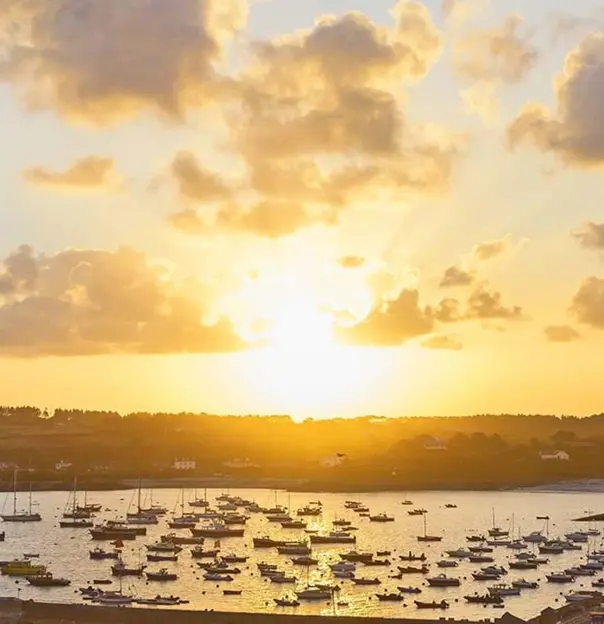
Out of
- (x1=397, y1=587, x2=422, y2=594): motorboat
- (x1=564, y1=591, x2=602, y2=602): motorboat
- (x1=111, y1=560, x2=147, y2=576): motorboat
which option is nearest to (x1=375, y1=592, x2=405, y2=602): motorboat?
(x1=397, y1=587, x2=422, y2=594): motorboat

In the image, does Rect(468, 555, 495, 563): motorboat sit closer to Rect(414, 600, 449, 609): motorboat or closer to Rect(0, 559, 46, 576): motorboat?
Rect(414, 600, 449, 609): motorboat

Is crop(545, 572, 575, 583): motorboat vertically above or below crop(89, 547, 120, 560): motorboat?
below

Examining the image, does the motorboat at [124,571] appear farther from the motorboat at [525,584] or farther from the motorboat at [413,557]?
the motorboat at [525,584]

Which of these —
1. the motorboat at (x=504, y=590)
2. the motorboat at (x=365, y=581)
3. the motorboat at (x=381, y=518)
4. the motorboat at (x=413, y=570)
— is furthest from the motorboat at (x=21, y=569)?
the motorboat at (x=381, y=518)

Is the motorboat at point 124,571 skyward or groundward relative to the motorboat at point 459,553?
groundward

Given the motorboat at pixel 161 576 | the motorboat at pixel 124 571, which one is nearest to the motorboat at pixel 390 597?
the motorboat at pixel 161 576

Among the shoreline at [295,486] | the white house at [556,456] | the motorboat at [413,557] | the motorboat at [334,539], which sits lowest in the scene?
the motorboat at [413,557]

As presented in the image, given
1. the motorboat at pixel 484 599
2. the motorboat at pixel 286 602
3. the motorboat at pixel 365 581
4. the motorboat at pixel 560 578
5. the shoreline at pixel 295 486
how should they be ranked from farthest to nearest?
the shoreline at pixel 295 486
the motorboat at pixel 560 578
the motorboat at pixel 365 581
the motorboat at pixel 484 599
the motorboat at pixel 286 602

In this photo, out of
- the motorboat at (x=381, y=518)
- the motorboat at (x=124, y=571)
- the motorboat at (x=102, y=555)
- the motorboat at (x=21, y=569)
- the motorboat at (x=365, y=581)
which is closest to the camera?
the motorboat at (x=365, y=581)

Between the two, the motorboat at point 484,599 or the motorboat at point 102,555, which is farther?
the motorboat at point 102,555
